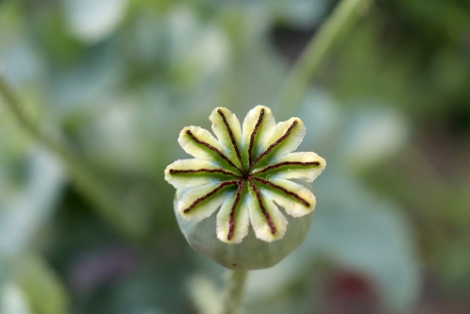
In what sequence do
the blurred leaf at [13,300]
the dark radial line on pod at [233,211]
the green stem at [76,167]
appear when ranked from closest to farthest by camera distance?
the dark radial line on pod at [233,211]
the green stem at [76,167]
the blurred leaf at [13,300]

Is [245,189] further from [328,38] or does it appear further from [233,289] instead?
[328,38]

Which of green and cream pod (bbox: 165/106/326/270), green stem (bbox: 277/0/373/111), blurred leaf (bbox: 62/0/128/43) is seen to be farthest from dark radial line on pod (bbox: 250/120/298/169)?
blurred leaf (bbox: 62/0/128/43)

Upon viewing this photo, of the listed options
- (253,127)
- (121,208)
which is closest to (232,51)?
(121,208)

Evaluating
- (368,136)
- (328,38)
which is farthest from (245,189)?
(368,136)

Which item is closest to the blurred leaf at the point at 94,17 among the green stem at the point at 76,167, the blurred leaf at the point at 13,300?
the green stem at the point at 76,167

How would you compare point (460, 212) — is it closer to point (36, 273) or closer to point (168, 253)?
point (168, 253)

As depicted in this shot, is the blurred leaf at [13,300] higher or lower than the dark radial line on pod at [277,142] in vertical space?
lower

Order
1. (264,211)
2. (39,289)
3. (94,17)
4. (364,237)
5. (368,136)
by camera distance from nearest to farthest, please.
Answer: (264,211) < (39,289) < (94,17) < (364,237) < (368,136)

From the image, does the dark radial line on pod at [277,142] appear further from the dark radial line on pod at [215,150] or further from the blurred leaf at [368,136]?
the blurred leaf at [368,136]
